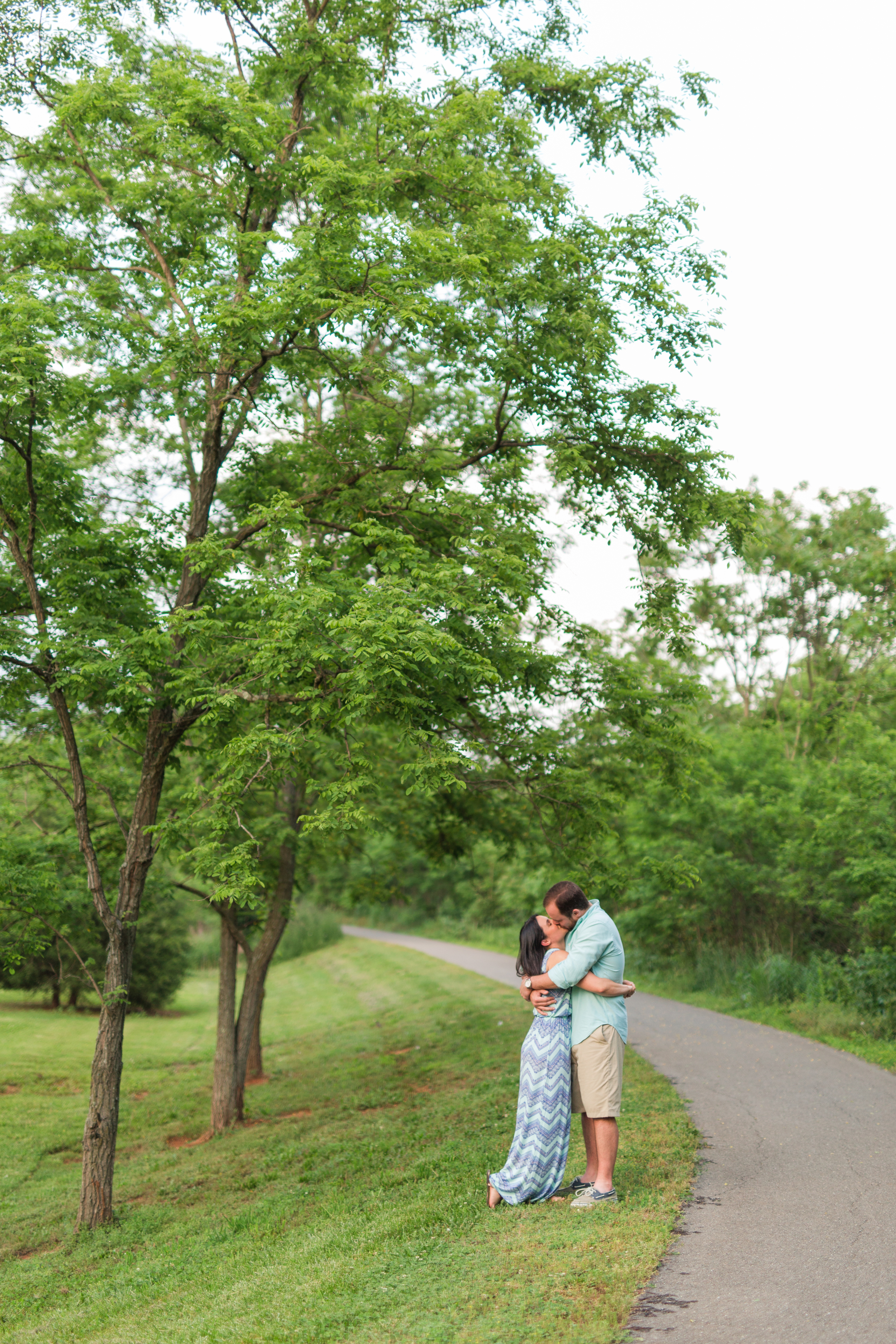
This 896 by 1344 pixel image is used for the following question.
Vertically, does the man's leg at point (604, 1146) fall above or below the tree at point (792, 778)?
below

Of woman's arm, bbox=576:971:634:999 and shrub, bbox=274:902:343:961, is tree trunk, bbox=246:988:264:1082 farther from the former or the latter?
shrub, bbox=274:902:343:961

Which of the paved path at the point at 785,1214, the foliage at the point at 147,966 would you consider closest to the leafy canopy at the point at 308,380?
the paved path at the point at 785,1214

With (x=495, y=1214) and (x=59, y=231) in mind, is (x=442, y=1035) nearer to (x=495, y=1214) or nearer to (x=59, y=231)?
(x=495, y=1214)

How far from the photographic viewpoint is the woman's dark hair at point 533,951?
236 inches

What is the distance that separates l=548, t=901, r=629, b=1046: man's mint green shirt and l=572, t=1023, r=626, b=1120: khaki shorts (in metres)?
0.05

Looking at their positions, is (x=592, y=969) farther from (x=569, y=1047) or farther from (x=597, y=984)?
(x=569, y=1047)

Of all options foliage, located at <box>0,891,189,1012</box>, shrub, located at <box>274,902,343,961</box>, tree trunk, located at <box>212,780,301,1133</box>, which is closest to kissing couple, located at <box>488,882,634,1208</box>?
tree trunk, located at <box>212,780,301,1133</box>

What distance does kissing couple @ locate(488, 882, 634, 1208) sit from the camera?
19.0ft

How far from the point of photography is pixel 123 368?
10.6 m

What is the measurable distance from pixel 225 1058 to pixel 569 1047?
30.7 feet

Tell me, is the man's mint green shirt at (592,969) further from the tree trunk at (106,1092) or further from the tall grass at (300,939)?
the tall grass at (300,939)

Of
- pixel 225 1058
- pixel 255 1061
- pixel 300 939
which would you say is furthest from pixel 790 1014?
pixel 300 939

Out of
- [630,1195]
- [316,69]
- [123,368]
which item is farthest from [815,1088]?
[316,69]

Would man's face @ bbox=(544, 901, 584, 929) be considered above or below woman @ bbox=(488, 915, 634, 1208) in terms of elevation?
above
